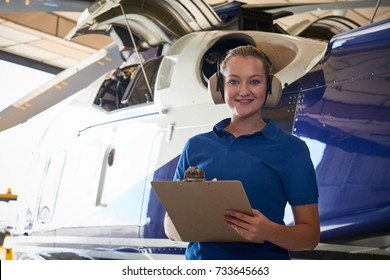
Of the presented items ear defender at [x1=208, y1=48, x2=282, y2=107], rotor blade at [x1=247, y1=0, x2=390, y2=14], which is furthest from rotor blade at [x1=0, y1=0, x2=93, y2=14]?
ear defender at [x1=208, y1=48, x2=282, y2=107]

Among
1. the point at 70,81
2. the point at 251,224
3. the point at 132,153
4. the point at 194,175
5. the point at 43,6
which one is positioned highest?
the point at 43,6

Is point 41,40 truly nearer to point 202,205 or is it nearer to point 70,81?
point 70,81

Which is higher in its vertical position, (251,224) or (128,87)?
(128,87)

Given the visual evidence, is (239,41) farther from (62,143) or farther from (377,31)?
(62,143)

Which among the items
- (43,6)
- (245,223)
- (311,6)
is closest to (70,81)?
(43,6)

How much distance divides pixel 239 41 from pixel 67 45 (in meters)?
1.17

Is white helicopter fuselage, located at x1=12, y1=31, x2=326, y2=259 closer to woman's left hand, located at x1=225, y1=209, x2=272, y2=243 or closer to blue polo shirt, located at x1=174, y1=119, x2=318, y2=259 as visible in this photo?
blue polo shirt, located at x1=174, y1=119, x2=318, y2=259

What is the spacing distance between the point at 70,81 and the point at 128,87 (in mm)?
690

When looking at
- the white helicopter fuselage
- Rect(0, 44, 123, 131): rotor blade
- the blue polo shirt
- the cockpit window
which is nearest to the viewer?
the blue polo shirt

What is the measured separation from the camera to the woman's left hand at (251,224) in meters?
1.44

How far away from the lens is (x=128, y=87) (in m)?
3.18

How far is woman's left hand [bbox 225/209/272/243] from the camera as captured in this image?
1.44 m

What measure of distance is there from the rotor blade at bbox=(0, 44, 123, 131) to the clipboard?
214 cm

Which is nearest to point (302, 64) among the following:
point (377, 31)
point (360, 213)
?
point (377, 31)
